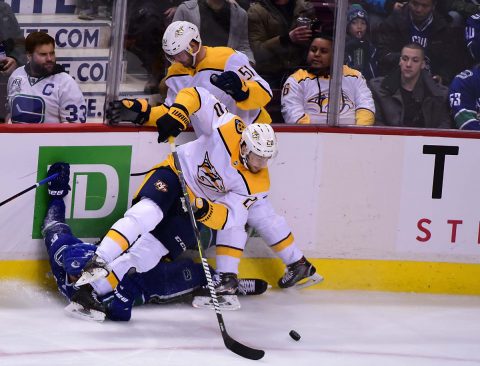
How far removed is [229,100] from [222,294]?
34.2 inches

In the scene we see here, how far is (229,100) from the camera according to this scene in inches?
215

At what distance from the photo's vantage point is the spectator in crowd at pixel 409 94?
557 cm

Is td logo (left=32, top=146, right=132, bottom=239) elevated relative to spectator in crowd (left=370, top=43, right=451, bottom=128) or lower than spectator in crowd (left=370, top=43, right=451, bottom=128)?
lower

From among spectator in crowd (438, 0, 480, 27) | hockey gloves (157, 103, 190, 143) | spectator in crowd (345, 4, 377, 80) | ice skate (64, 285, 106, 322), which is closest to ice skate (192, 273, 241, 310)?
ice skate (64, 285, 106, 322)

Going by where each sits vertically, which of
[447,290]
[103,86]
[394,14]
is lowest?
[447,290]

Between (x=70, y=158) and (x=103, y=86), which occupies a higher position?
(x=103, y=86)

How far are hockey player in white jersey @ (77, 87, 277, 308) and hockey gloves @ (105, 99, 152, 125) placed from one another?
4 cm

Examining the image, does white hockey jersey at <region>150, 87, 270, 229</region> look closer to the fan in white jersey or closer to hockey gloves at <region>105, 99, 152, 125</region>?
hockey gloves at <region>105, 99, 152, 125</region>

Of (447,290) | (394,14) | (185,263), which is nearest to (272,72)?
(394,14)

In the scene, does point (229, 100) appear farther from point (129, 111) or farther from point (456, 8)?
point (456, 8)

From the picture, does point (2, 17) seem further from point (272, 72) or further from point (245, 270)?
point (245, 270)

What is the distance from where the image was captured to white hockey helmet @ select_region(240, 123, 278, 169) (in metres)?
5.07

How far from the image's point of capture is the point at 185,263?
A: 5301mm

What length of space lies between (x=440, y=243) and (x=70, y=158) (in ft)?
5.79
